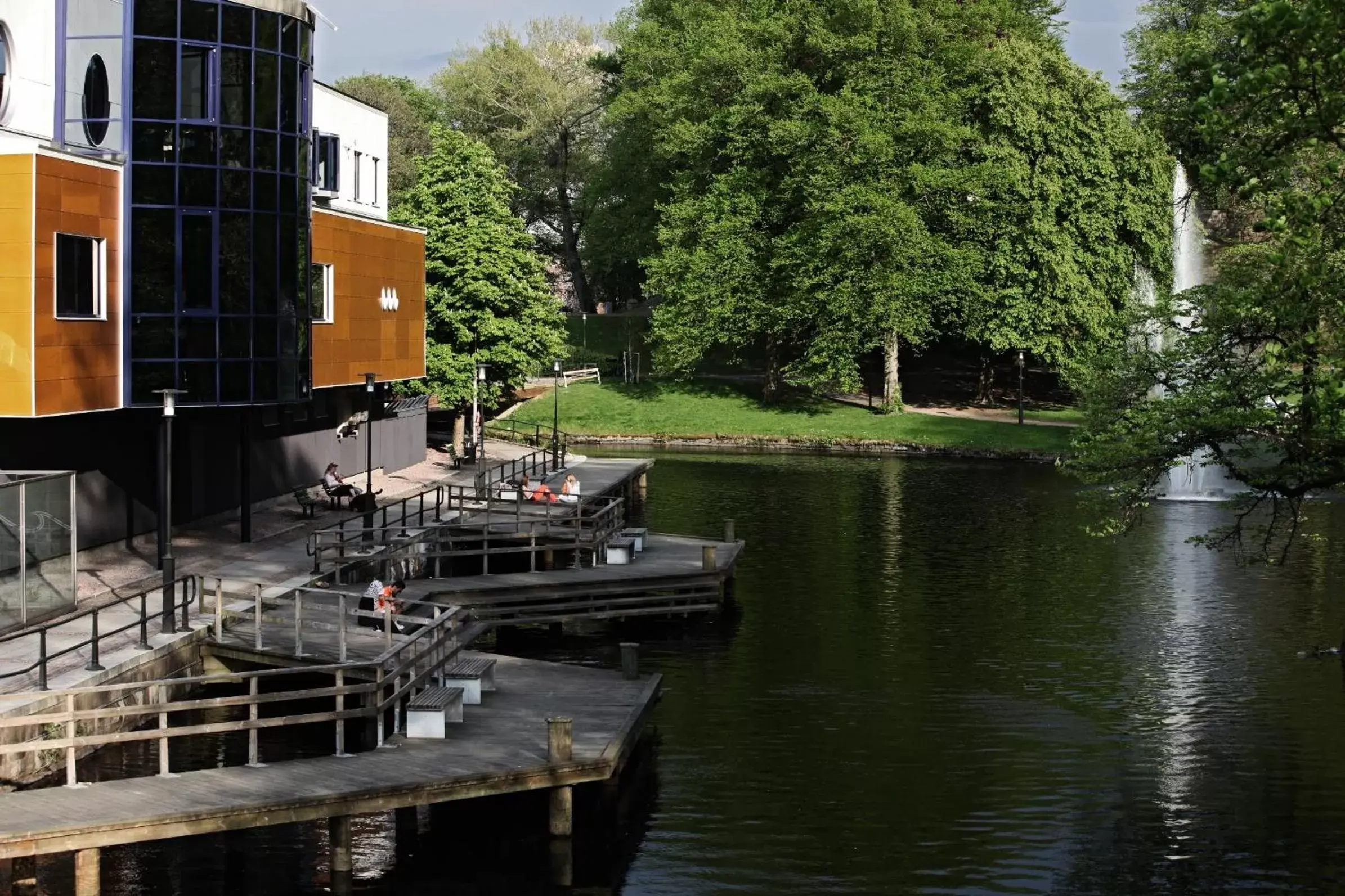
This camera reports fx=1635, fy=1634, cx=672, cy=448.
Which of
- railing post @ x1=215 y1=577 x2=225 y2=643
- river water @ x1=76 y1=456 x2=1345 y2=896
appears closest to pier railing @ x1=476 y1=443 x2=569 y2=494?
river water @ x1=76 y1=456 x2=1345 y2=896

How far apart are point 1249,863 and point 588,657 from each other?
1573cm

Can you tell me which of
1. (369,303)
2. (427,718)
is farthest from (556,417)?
(427,718)

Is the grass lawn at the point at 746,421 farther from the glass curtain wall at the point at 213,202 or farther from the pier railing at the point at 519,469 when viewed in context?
the glass curtain wall at the point at 213,202

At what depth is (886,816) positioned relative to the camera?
2409 cm

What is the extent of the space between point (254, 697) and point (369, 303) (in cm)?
3146

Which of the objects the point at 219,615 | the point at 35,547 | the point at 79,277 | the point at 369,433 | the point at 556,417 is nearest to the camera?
the point at 219,615

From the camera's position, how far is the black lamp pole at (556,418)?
62750 millimetres

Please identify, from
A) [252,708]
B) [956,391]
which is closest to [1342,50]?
[252,708]

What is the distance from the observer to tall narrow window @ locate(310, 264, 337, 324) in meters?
47.6

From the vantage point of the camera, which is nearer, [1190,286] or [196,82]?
[196,82]

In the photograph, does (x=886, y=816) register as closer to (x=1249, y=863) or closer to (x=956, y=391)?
(x=1249, y=863)

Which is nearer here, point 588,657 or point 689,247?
point 588,657

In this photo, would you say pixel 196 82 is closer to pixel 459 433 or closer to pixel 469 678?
pixel 469 678

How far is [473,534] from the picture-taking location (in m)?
41.4
